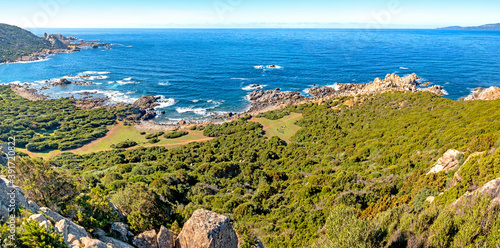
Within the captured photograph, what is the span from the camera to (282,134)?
46.6 metres

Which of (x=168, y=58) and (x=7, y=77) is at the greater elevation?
(x=168, y=58)

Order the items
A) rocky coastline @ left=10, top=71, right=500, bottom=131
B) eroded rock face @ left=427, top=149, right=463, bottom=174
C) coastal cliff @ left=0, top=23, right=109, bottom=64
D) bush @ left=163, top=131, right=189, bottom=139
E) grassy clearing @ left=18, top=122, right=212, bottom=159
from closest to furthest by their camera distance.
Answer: eroded rock face @ left=427, top=149, right=463, bottom=174
grassy clearing @ left=18, top=122, right=212, bottom=159
bush @ left=163, top=131, right=189, bottom=139
rocky coastline @ left=10, top=71, right=500, bottom=131
coastal cliff @ left=0, top=23, right=109, bottom=64

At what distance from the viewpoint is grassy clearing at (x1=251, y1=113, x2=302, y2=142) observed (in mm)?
46500

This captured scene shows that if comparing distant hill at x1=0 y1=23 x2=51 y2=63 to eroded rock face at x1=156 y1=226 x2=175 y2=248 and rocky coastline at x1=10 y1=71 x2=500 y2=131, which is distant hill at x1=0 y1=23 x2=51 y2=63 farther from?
eroded rock face at x1=156 y1=226 x2=175 y2=248

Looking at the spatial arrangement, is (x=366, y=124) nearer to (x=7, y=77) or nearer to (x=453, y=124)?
(x=453, y=124)

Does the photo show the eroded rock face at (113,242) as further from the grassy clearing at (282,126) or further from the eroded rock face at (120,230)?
the grassy clearing at (282,126)

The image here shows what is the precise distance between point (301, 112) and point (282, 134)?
12.3 metres

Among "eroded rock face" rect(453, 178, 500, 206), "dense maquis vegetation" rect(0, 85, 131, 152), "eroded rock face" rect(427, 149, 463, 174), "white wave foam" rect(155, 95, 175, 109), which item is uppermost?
"eroded rock face" rect(453, 178, 500, 206)

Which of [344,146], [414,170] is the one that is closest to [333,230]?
[414,170]

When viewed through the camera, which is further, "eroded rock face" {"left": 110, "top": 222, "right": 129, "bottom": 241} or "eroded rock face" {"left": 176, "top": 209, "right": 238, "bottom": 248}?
"eroded rock face" {"left": 110, "top": 222, "right": 129, "bottom": 241}

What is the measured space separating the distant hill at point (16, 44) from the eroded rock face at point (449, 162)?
17079 centimetres

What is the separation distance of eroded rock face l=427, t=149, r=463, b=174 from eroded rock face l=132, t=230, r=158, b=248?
20333mm

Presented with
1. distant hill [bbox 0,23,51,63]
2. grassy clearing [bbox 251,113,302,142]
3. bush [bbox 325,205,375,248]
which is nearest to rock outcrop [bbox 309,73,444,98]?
grassy clearing [bbox 251,113,302,142]

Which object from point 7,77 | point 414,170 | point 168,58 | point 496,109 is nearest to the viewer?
point 414,170
